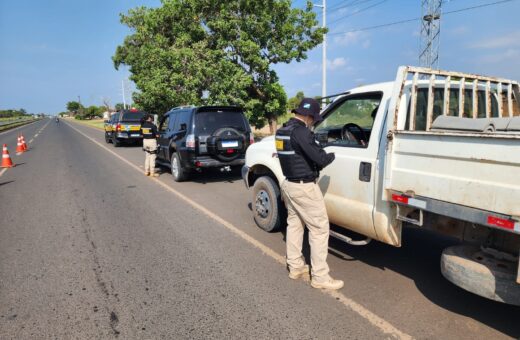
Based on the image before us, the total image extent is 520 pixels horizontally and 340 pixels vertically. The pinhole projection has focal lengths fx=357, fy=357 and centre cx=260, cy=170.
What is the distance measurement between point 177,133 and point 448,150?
6915mm

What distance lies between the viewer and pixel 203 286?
3.54 meters

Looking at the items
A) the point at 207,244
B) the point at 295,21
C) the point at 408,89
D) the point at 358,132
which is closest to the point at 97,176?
the point at 207,244

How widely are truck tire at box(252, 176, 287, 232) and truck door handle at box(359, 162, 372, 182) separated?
1495 mm

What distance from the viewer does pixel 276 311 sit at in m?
3.06

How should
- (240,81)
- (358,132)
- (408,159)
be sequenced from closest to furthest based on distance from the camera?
1. (408,159)
2. (358,132)
3. (240,81)

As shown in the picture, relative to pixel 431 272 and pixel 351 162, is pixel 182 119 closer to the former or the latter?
pixel 351 162

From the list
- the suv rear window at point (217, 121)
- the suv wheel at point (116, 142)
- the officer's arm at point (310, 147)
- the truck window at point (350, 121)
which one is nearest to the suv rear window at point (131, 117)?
the suv wheel at point (116, 142)

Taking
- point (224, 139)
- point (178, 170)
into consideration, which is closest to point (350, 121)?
point (224, 139)

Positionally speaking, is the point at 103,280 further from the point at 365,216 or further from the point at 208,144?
the point at 208,144

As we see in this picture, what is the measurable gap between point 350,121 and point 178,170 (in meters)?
5.44

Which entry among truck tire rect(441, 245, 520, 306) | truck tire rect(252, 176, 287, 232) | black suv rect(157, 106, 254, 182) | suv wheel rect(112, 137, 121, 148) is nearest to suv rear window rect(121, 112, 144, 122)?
suv wheel rect(112, 137, 121, 148)

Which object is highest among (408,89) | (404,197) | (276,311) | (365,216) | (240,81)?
(240,81)

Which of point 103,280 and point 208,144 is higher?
point 208,144

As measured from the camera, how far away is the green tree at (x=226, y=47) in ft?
52.7
